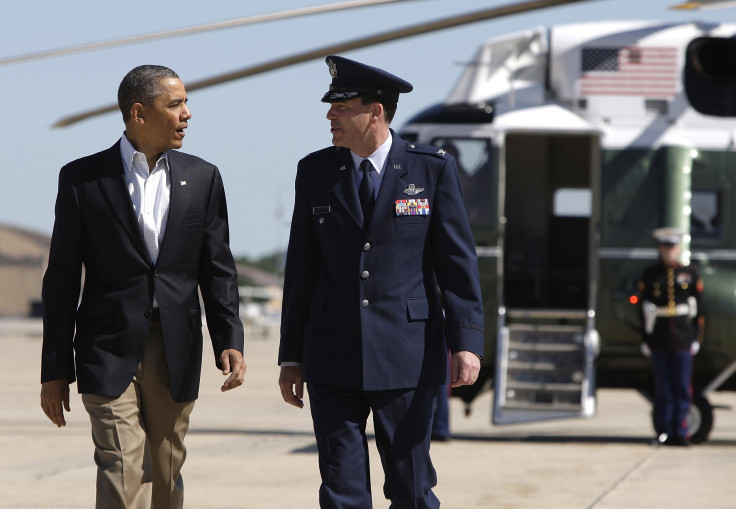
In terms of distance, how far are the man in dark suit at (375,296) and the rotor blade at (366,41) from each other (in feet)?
11.9

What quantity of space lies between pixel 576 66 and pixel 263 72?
11.1 ft

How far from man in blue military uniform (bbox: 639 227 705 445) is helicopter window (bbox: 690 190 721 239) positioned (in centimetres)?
43

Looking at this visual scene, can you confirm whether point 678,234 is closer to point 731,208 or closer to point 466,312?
point 731,208

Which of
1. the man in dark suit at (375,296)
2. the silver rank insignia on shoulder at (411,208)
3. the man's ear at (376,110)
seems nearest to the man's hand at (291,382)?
the man in dark suit at (375,296)

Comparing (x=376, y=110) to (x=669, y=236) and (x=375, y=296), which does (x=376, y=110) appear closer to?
(x=375, y=296)

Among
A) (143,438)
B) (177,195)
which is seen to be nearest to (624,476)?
(143,438)

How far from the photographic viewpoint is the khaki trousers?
4438mm

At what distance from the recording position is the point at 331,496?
4434mm

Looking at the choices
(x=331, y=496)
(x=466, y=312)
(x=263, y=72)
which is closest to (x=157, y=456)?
(x=331, y=496)

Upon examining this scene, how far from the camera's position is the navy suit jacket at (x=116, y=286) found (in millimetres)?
4512

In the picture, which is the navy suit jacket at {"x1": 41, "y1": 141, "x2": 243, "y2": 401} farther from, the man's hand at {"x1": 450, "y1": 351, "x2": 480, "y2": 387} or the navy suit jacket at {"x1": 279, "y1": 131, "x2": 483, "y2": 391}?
the man's hand at {"x1": 450, "y1": 351, "x2": 480, "y2": 387}

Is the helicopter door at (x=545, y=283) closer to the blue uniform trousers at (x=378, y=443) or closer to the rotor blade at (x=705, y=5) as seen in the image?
the rotor blade at (x=705, y=5)

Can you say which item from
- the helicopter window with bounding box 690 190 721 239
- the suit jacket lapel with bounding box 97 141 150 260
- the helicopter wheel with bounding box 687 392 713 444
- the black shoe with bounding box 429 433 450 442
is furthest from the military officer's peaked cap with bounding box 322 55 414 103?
the helicopter wheel with bounding box 687 392 713 444

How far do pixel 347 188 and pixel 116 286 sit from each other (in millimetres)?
852
